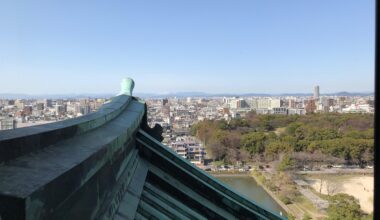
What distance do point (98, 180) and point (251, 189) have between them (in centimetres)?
2708

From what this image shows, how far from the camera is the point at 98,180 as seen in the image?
124 centimetres

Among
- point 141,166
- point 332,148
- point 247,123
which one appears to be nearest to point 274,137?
point 332,148

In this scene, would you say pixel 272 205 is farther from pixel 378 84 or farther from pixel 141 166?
pixel 378 84

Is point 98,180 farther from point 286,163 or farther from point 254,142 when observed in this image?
point 254,142

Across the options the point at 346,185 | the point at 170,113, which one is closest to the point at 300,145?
the point at 346,185

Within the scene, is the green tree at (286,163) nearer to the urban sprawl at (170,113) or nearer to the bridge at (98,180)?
the urban sprawl at (170,113)

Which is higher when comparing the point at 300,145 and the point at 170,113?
the point at 170,113

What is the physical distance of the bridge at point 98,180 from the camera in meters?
0.74

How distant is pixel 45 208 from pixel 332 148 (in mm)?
32498

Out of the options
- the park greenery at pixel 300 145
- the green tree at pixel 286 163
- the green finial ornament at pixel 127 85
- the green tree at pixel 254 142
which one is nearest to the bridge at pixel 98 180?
the green finial ornament at pixel 127 85

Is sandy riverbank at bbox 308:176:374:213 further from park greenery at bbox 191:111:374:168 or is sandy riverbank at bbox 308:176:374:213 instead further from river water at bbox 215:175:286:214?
river water at bbox 215:175:286:214

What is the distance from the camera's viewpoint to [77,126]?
4.55 feet

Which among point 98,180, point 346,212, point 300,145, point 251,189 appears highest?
point 98,180

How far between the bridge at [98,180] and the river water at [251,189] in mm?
19782
